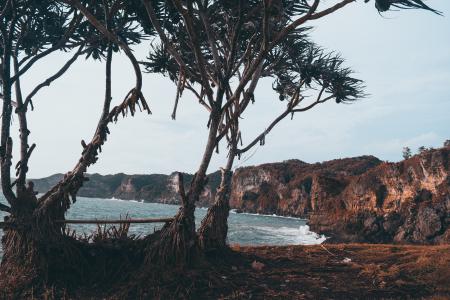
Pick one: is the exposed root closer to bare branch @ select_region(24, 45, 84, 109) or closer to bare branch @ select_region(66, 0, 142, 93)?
bare branch @ select_region(66, 0, 142, 93)

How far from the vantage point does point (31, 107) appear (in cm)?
843

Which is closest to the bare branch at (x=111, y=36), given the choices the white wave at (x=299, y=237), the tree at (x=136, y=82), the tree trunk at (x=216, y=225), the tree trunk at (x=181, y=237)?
the tree at (x=136, y=82)

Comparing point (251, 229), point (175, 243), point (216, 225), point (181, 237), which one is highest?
point (216, 225)

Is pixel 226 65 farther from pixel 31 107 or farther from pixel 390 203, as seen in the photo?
pixel 390 203

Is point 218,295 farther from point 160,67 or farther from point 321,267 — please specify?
point 160,67

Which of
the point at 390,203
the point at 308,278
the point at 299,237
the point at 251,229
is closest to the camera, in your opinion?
the point at 308,278

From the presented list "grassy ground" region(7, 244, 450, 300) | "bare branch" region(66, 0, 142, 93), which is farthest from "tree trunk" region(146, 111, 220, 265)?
"bare branch" region(66, 0, 142, 93)

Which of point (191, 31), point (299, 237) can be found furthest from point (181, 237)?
point (299, 237)

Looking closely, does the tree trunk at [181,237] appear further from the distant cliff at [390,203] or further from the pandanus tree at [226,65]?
the distant cliff at [390,203]


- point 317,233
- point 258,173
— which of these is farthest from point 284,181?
point 317,233

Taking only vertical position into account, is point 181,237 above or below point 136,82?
below

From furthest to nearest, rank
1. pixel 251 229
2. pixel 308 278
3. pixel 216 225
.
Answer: pixel 251 229 < pixel 216 225 < pixel 308 278

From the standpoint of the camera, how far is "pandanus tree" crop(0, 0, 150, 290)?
7105 millimetres

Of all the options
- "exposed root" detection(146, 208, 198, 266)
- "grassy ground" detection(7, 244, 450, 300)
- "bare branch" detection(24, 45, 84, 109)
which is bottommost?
"grassy ground" detection(7, 244, 450, 300)
